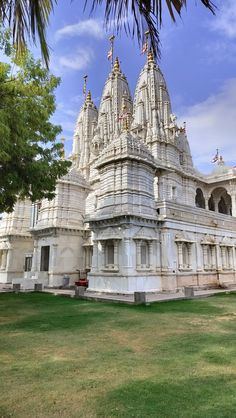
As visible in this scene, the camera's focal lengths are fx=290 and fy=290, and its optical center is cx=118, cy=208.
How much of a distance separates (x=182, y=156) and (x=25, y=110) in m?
30.0

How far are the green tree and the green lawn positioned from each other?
6.27m

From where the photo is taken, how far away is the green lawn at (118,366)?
4.33m

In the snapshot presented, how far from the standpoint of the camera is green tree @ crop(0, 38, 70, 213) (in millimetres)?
12117

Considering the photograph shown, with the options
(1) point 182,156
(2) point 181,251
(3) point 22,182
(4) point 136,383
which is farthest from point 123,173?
(1) point 182,156

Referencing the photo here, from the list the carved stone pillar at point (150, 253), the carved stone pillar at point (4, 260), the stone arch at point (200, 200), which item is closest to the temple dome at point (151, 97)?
the stone arch at point (200, 200)

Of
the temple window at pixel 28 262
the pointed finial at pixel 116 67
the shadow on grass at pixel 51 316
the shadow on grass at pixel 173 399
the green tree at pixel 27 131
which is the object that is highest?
the pointed finial at pixel 116 67

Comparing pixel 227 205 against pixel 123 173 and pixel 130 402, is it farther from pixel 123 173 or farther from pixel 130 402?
pixel 130 402

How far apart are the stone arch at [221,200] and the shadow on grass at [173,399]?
3815 cm

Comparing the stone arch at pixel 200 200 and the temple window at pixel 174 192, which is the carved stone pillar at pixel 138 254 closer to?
the temple window at pixel 174 192

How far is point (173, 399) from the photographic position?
15.0 ft

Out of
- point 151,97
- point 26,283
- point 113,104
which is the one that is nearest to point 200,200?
point 151,97

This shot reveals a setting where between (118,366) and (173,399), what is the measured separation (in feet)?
6.14

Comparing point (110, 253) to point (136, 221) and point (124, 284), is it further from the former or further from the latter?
point (136, 221)

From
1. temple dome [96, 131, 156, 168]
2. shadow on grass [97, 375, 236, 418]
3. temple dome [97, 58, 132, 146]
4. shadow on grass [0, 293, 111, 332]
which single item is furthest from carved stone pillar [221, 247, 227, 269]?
temple dome [97, 58, 132, 146]
